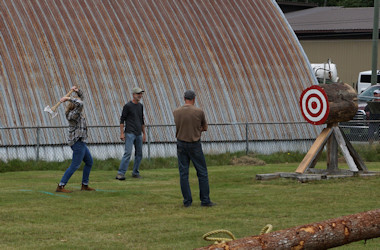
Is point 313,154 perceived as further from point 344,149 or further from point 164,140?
point 164,140

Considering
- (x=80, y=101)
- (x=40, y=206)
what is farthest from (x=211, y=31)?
(x=40, y=206)

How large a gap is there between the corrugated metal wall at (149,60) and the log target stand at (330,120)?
7.24 metres

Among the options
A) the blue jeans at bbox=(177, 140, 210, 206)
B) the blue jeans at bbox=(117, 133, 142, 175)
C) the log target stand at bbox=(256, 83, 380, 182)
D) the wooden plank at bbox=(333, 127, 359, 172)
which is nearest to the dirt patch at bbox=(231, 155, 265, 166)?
the log target stand at bbox=(256, 83, 380, 182)

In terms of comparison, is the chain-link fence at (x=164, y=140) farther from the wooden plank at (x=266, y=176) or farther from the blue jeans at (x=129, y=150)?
the wooden plank at (x=266, y=176)

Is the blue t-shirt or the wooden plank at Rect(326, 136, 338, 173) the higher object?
the blue t-shirt

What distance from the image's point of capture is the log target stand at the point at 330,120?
54.7 ft

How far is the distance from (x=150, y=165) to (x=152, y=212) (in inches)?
328

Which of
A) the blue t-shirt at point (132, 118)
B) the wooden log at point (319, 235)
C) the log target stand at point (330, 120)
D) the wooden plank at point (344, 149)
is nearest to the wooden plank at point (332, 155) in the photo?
the log target stand at point (330, 120)

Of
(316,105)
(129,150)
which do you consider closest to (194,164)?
(129,150)

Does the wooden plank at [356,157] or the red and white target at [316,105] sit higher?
the red and white target at [316,105]

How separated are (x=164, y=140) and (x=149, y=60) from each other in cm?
305

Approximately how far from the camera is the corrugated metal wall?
2264 cm

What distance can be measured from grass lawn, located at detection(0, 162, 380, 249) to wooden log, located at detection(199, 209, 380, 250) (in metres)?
2.00

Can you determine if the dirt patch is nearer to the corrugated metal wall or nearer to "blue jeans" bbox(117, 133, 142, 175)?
the corrugated metal wall
